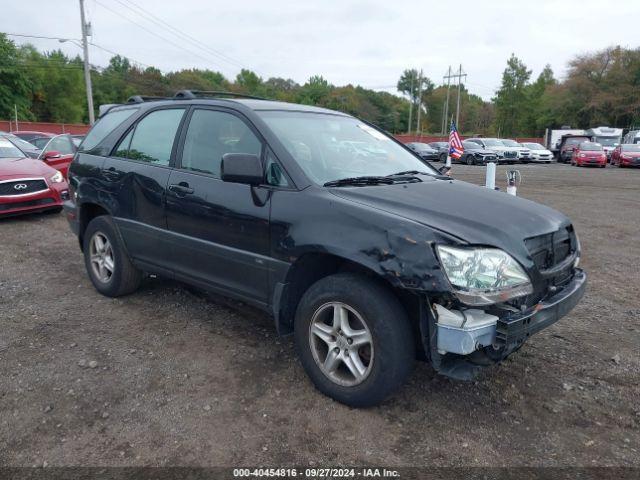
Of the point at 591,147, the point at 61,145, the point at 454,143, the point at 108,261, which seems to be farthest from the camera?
the point at 591,147

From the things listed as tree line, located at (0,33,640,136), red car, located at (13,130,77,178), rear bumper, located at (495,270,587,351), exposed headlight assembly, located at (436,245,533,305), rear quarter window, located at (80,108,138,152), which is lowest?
rear bumper, located at (495,270,587,351)

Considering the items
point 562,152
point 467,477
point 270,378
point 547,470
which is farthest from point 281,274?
point 562,152

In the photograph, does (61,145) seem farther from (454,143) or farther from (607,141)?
(607,141)

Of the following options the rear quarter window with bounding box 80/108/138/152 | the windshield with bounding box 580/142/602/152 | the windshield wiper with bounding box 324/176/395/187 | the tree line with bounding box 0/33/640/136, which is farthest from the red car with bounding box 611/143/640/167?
the tree line with bounding box 0/33/640/136

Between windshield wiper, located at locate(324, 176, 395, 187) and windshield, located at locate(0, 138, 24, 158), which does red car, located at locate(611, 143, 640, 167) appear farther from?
windshield wiper, located at locate(324, 176, 395, 187)

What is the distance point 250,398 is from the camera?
10.4ft

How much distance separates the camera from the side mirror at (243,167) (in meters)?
3.22

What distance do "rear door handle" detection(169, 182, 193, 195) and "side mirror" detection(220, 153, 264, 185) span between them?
69cm

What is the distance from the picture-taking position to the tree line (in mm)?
57938

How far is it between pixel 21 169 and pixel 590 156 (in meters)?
27.2

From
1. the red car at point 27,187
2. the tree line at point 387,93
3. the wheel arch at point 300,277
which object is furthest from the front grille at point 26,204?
the tree line at point 387,93

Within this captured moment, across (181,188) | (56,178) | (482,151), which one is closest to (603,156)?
(482,151)

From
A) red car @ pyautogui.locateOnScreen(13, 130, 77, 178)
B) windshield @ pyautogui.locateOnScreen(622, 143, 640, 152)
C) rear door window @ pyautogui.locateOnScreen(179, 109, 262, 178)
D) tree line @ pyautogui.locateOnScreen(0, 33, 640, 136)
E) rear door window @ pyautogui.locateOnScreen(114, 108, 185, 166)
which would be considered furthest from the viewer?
tree line @ pyautogui.locateOnScreen(0, 33, 640, 136)

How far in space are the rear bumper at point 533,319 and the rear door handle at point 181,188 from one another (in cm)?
239
